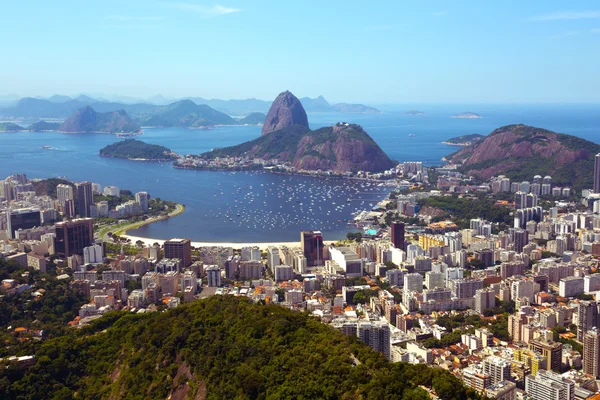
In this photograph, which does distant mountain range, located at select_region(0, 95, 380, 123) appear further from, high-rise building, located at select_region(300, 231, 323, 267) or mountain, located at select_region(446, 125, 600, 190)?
high-rise building, located at select_region(300, 231, 323, 267)

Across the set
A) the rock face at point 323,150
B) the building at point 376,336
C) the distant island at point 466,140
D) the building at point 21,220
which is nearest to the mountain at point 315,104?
the distant island at point 466,140

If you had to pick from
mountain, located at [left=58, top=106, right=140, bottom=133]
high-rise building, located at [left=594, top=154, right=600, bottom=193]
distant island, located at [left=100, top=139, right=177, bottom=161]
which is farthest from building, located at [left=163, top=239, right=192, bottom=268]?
mountain, located at [left=58, top=106, right=140, bottom=133]

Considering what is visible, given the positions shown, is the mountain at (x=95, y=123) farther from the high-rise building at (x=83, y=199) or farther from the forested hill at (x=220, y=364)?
the forested hill at (x=220, y=364)

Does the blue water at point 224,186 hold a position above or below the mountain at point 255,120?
below

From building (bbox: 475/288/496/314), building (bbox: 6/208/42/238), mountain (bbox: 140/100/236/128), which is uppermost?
mountain (bbox: 140/100/236/128)

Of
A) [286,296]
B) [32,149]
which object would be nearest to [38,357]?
[286,296]

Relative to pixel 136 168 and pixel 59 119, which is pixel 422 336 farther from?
pixel 59 119
